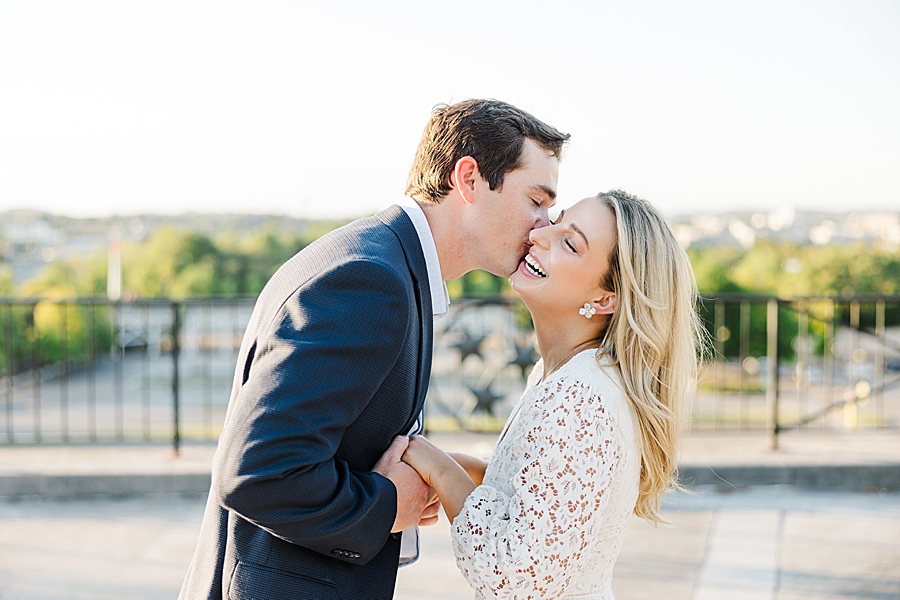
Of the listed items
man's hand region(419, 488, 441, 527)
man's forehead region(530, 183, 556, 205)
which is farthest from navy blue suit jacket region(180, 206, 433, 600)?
man's forehead region(530, 183, 556, 205)

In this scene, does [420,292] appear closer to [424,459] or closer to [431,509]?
[424,459]

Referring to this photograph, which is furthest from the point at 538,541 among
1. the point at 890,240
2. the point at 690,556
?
the point at 890,240

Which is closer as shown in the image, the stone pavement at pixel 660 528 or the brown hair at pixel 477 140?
the brown hair at pixel 477 140

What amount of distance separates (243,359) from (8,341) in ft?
22.3

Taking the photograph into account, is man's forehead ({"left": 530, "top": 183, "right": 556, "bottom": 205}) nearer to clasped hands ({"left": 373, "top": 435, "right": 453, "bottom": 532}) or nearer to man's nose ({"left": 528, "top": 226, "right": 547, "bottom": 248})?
man's nose ({"left": 528, "top": 226, "right": 547, "bottom": 248})

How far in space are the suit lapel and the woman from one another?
0.17 m

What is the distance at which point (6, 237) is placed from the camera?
49.2 m

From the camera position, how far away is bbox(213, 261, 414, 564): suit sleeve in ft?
5.07

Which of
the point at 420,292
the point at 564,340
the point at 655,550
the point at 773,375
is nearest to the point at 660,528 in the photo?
the point at 655,550

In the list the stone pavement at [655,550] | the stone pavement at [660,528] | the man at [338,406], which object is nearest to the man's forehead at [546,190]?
the man at [338,406]

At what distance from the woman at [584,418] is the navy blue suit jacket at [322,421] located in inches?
8.0

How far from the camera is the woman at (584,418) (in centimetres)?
181

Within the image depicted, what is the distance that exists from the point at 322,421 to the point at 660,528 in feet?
12.6

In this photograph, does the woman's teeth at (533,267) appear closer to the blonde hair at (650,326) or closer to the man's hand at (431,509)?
the blonde hair at (650,326)
